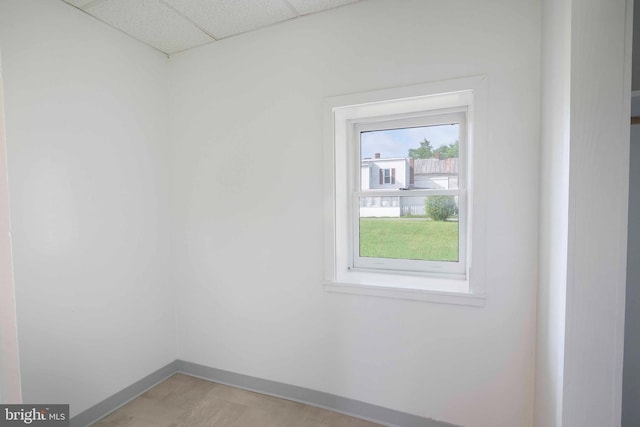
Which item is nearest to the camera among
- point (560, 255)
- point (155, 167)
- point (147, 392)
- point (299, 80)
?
point (560, 255)

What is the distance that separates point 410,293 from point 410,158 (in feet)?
3.27

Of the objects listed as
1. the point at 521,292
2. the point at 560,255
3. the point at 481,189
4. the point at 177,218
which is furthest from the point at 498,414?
the point at 177,218

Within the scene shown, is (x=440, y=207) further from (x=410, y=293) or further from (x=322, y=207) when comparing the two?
(x=322, y=207)

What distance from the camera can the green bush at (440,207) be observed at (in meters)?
2.16

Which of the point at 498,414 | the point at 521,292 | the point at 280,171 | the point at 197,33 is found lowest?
the point at 498,414

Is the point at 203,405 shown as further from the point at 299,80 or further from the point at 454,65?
the point at 454,65

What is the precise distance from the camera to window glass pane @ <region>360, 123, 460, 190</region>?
2164 mm

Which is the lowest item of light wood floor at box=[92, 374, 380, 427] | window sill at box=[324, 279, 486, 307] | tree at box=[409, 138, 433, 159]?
light wood floor at box=[92, 374, 380, 427]

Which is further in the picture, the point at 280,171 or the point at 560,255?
the point at 280,171

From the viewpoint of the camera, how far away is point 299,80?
2209mm

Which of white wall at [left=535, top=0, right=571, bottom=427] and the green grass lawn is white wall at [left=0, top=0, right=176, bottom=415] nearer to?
the green grass lawn

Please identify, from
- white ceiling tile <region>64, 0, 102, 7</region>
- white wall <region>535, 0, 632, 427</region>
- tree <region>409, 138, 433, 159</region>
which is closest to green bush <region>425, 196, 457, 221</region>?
tree <region>409, 138, 433, 159</region>

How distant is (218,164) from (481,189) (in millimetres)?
1974

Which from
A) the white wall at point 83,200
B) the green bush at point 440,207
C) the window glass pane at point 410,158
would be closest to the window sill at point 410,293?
the green bush at point 440,207
